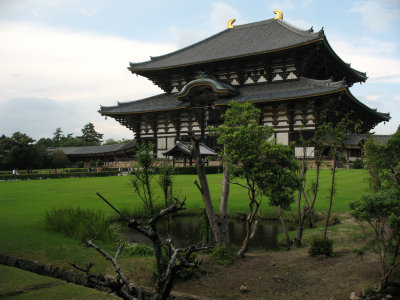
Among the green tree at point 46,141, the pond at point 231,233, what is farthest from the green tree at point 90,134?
the pond at point 231,233

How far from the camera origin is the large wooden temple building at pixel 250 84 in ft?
103

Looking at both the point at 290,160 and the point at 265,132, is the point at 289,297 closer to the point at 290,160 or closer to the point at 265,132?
the point at 290,160

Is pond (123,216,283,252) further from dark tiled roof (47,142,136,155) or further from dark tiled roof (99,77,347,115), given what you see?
dark tiled roof (47,142,136,155)

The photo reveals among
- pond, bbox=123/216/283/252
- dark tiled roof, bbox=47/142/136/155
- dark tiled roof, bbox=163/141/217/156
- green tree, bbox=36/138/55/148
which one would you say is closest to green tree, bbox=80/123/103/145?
green tree, bbox=36/138/55/148

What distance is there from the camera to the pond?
1253 cm

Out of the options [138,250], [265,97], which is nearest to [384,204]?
[138,250]

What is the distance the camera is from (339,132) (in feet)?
33.8

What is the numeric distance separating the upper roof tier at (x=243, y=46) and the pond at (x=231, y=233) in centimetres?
2047

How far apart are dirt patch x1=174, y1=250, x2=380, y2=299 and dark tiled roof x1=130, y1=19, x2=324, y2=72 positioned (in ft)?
83.8

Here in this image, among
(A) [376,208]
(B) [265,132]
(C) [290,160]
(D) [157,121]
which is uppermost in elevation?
(D) [157,121]

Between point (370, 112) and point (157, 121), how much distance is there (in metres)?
23.6

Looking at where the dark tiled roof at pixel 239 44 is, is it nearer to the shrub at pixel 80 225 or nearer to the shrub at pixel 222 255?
the shrub at pixel 80 225

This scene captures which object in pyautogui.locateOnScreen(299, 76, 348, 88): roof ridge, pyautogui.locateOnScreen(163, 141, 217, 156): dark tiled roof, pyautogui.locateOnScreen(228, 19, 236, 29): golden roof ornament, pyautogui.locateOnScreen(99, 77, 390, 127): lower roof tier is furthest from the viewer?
pyautogui.locateOnScreen(228, 19, 236, 29): golden roof ornament

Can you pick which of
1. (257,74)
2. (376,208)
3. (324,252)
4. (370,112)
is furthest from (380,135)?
(376,208)
